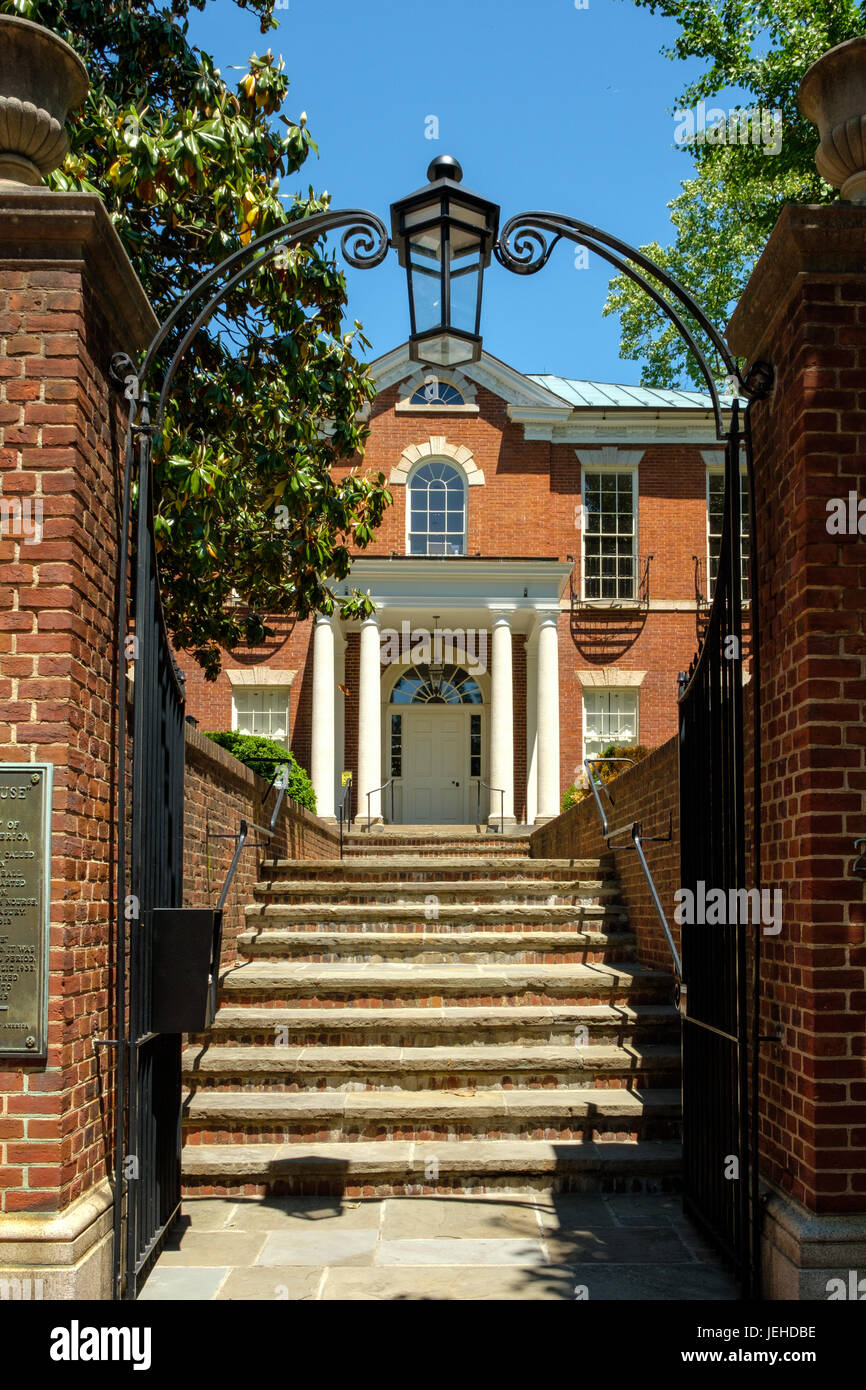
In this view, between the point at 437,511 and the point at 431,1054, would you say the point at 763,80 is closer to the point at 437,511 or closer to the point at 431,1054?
the point at 437,511

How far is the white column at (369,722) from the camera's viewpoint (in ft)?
63.7

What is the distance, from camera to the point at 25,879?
12.4 ft

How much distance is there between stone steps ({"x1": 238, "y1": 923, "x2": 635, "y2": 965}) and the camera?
770 centimetres

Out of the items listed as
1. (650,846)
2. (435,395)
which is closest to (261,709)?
(435,395)

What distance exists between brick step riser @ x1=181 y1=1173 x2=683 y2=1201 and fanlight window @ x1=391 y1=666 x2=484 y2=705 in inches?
634

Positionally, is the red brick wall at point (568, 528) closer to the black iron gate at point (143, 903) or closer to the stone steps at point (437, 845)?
the stone steps at point (437, 845)

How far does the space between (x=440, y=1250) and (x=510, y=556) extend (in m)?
16.6

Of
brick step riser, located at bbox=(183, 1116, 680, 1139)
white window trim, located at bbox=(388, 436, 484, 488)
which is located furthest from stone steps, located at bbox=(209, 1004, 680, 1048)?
white window trim, located at bbox=(388, 436, 484, 488)

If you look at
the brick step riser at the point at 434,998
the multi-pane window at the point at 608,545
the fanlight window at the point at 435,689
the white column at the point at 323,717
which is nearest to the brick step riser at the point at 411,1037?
the brick step riser at the point at 434,998

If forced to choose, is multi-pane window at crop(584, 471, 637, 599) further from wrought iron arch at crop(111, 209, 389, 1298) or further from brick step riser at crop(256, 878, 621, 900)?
wrought iron arch at crop(111, 209, 389, 1298)

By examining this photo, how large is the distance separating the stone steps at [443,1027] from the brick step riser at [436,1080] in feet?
1.08

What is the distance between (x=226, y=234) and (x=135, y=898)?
17.4 feet
